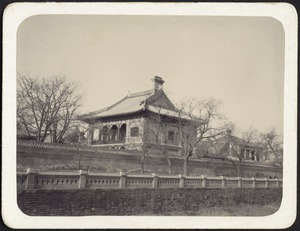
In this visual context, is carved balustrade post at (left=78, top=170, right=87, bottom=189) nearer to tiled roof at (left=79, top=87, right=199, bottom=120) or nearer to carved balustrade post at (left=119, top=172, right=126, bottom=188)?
carved balustrade post at (left=119, top=172, right=126, bottom=188)

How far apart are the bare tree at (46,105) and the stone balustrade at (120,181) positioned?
0.52 meters

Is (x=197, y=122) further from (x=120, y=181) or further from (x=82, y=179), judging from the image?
(x=82, y=179)

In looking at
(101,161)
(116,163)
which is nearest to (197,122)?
(116,163)

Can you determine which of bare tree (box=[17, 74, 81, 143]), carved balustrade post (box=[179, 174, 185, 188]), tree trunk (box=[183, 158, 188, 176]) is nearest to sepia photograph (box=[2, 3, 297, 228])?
bare tree (box=[17, 74, 81, 143])

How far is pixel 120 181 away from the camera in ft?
15.6

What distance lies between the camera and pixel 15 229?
4078 millimetres

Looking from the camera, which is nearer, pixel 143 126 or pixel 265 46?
pixel 265 46

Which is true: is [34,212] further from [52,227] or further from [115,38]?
[115,38]

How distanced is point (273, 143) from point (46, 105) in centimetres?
279

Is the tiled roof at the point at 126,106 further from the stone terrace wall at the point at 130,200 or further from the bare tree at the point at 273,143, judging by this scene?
the bare tree at the point at 273,143

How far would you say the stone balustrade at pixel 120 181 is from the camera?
419 centimetres

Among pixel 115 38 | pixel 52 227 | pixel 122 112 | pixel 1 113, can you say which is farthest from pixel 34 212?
pixel 115 38

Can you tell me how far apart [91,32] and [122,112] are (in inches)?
49.8

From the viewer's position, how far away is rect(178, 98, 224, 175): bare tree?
4.77 m
